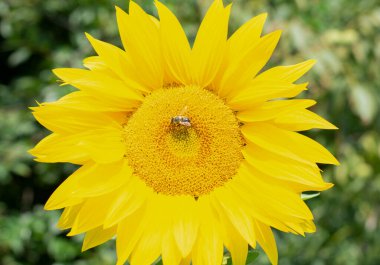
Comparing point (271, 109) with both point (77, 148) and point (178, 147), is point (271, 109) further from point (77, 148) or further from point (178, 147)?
point (77, 148)

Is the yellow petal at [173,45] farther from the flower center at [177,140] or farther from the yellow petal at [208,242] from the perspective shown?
the yellow petal at [208,242]

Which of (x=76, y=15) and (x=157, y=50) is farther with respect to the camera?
(x=76, y=15)

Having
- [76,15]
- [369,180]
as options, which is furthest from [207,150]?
[369,180]

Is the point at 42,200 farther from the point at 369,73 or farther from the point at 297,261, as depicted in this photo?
the point at 369,73

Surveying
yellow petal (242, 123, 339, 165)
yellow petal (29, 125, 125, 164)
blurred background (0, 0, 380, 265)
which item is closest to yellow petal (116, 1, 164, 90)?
yellow petal (29, 125, 125, 164)

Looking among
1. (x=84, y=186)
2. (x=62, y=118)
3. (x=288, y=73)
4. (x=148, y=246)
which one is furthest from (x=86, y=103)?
(x=288, y=73)
